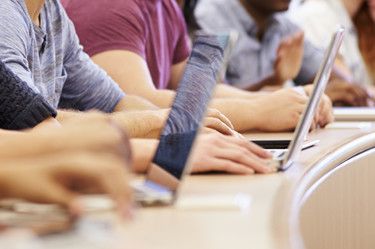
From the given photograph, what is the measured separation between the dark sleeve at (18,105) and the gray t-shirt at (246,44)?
199 centimetres

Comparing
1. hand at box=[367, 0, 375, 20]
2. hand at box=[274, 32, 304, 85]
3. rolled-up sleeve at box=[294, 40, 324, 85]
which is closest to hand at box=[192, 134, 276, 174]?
hand at box=[274, 32, 304, 85]

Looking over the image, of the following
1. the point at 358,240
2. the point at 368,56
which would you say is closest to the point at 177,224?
the point at 358,240

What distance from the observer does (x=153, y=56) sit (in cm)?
231

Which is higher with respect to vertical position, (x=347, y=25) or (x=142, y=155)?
(x=142, y=155)

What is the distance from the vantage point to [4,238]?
0.62 metres

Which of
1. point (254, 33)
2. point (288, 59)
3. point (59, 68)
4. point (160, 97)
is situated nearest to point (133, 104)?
point (160, 97)

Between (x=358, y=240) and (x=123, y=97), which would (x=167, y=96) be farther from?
(x=358, y=240)

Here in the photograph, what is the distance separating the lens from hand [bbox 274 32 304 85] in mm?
2830

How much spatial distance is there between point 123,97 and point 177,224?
1.22 meters

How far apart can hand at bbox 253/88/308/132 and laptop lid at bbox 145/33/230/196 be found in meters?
0.78

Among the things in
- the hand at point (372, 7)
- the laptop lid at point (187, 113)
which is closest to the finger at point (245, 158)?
the laptop lid at point (187, 113)

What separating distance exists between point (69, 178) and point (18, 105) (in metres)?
0.56

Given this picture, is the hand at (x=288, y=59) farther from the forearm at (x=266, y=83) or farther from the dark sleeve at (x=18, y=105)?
the dark sleeve at (x=18, y=105)

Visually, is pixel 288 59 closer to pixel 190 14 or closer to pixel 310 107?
pixel 190 14
